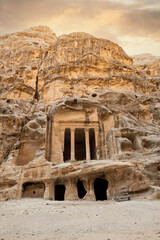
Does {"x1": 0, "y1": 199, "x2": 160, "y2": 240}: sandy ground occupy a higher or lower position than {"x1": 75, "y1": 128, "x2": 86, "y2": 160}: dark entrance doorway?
lower

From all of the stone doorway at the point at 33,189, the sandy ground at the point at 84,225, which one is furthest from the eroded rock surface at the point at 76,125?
the sandy ground at the point at 84,225

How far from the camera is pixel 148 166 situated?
14.6m

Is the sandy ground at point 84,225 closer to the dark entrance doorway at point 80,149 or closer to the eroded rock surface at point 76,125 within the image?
the eroded rock surface at point 76,125

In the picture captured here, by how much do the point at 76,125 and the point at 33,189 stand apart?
10.4 m

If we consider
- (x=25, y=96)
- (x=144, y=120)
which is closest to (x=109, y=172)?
(x=144, y=120)

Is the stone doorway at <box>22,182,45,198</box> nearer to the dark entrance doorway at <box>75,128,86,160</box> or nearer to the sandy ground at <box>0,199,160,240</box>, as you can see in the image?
the sandy ground at <box>0,199,160,240</box>

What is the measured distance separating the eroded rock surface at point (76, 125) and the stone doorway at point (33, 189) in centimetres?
9

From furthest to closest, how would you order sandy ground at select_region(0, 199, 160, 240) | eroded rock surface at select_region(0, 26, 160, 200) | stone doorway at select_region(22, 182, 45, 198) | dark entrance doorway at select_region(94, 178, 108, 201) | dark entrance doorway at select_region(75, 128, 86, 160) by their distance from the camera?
1. dark entrance doorway at select_region(75, 128, 86, 160)
2. dark entrance doorway at select_region(94, 178, 108, 201)
3. stone doorway at select_region(22, 182, 45, 198)
4. eroded rock surface at select_region(0, 26, 160, 200)
5. sandy ground at select_region(0, 199, 160, 240)

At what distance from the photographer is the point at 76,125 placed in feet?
81.9

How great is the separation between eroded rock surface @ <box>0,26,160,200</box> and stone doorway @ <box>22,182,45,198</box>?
0.09 metres

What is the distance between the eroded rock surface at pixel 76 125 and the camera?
14938 mm

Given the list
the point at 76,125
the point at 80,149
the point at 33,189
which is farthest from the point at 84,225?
the point at 80,149

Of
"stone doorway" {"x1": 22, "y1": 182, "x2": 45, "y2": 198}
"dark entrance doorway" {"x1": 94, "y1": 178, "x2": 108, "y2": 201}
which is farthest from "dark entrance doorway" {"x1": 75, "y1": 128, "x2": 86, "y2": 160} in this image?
"stone doorway" {"x1": 22, "y1": 182, "x2": 45, "y2": 198}

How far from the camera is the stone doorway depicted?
16750 millimetres
